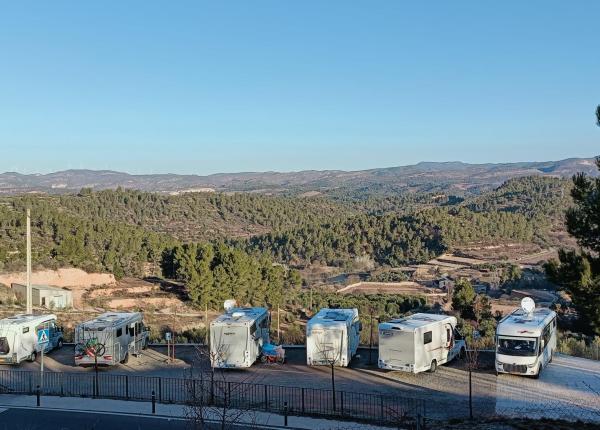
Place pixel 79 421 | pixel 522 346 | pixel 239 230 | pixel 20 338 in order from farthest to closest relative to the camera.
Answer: pixel 239 230
pixel 20 338
pixel 522 346
pixel 79 421

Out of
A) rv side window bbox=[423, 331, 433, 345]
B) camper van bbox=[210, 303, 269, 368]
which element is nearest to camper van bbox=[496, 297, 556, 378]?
rv side window bbox=[423, 331, 433, 345]

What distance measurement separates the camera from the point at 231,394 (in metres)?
16.6

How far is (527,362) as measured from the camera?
17.6 m

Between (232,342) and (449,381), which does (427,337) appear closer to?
(449,381)

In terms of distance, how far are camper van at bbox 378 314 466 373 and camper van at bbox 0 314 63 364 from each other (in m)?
12.0

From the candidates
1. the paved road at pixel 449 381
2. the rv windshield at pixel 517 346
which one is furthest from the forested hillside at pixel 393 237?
the rv windshield at pixel 517 346

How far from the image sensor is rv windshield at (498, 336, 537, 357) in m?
17.7

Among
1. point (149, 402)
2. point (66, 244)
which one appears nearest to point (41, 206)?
point (66, 244)

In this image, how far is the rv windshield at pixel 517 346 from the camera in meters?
17.7

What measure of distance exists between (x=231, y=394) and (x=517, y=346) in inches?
336

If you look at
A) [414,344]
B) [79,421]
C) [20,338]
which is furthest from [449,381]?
[20,338]

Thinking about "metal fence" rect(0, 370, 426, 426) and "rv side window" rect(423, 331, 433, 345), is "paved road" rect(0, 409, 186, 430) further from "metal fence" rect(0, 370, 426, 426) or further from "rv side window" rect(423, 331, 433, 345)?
"rv side window" rect(423, 331, 433, 345)

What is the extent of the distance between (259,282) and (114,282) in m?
10.1

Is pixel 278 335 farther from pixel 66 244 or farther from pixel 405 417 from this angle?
pixel 66 244
